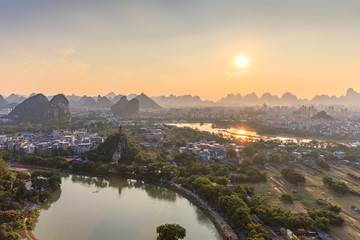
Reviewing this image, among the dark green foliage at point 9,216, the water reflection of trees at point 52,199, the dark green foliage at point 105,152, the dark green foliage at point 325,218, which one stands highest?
the dark green foliage at point 105,152

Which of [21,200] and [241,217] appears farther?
[21,200]

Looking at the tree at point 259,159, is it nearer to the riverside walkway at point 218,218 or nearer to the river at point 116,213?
the riverside walkway at point 218,218

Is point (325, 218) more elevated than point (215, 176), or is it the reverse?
point (215, 176)

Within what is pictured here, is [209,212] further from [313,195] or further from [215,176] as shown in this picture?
[313,195]

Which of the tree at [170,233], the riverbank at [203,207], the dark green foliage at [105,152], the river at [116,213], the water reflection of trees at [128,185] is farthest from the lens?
the dark green foliage at [105,152]

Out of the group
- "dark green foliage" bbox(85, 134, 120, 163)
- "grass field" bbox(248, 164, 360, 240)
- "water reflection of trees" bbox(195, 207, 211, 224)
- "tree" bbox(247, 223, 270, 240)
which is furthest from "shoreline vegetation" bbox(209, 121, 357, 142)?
"tree" bbox(247, 223, 270, 240)

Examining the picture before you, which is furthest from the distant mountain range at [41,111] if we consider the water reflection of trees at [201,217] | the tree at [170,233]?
the tree at [170,233]

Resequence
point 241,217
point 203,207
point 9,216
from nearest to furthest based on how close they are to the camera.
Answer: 1. point 9,216
2. point 241,217
3. point 203,207

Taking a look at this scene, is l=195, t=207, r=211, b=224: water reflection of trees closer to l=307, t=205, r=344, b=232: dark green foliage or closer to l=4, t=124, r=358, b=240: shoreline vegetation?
l=4, t=124, r=358, b=240: shoreline vegetation

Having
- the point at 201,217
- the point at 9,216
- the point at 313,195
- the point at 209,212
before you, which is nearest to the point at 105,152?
the point at 9,216
